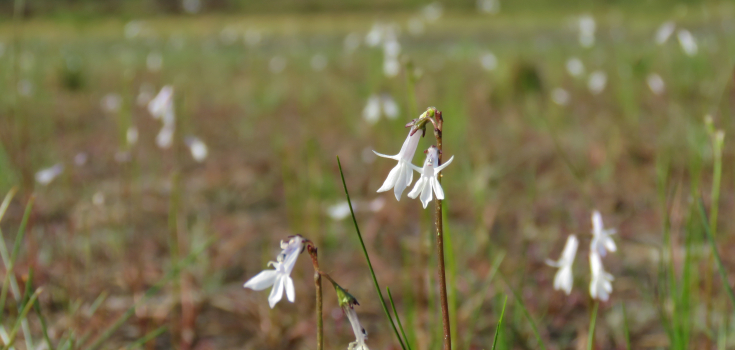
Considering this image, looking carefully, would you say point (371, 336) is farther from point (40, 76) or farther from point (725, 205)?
point (40, 76)

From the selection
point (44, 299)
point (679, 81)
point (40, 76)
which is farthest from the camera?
point (40, 76)

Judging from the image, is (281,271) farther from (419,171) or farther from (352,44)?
(352,44)

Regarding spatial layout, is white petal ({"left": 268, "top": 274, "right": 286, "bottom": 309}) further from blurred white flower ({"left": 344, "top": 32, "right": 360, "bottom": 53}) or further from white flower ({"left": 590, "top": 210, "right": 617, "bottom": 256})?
blurred white flower ({"left": 344, "top": 32, "right": 360, "bottom": 53})

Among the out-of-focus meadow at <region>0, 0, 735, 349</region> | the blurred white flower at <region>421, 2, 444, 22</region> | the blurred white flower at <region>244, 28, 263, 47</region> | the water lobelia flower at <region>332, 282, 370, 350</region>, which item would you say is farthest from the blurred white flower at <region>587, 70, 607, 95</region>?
the blurred white flower at <region>244, 28, 263, 47</region>

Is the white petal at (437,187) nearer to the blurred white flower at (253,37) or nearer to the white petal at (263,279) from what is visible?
the white petal at (263,279)

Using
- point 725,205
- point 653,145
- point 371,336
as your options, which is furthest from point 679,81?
point 371,336

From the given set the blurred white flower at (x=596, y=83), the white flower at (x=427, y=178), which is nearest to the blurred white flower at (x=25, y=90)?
the white flower at (x=427, y=178)
